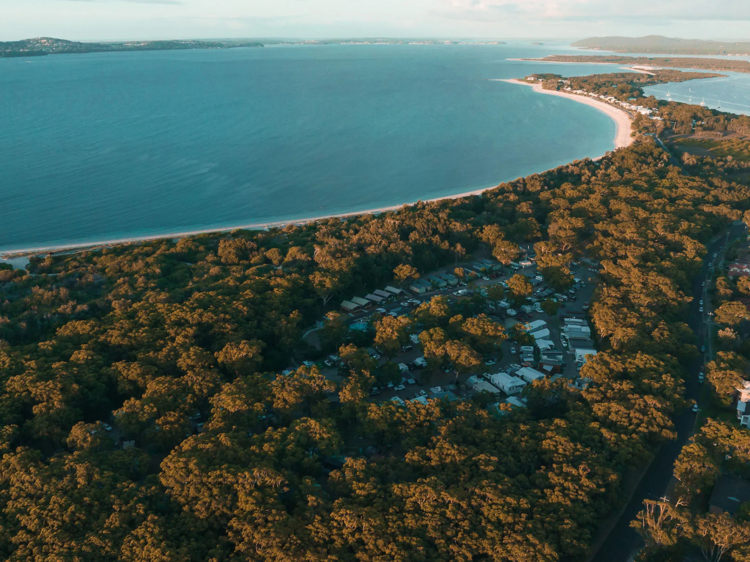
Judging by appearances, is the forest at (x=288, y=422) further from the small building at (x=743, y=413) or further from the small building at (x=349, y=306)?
the small building at (x=743, y=413)

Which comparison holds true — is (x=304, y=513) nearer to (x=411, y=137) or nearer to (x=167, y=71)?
(x=411, y=137)

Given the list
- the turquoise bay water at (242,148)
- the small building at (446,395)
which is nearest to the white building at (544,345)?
the small building at (446,395)

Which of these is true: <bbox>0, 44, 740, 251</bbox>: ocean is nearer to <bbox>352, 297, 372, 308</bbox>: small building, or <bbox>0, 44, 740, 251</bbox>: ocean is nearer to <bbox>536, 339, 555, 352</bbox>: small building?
<bbox>352, 297, 372, 308</bbox>: small building

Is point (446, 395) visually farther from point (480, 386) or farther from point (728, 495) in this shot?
point (728, 495)

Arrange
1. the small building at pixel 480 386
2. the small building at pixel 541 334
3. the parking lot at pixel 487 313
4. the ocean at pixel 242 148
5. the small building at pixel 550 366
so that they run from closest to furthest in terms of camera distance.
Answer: the small building at pixel 480 386 < the parking lot at pixel 487 313 < the small building at pixel 550 366 < the small building at pixel 541 334 < the ocean at pixel 242 148

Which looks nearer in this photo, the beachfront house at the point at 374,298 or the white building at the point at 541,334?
the white building at the point at 541,334

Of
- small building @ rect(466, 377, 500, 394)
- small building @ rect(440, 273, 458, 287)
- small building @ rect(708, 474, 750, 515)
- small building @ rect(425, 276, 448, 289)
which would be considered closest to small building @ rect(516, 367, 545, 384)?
small building @ rect(466, 377, 500, 394)

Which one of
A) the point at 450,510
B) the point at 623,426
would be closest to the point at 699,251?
the point at 623,426
